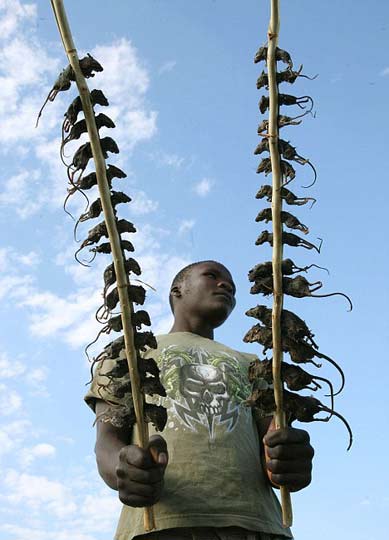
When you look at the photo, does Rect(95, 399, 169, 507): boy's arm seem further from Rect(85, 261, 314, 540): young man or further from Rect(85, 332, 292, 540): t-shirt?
Rect(85, 332, 292, 540): t-shirt

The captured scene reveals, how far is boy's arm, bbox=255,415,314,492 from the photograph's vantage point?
328 cm

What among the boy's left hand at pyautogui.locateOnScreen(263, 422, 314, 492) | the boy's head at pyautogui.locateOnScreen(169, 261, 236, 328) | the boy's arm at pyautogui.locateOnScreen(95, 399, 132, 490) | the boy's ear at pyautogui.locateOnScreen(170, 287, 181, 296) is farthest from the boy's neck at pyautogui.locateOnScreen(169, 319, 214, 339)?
the boy's left hand at pyautogui.locateOnScreen(263, 422, 314, 492)

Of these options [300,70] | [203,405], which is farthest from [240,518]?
[300,70]

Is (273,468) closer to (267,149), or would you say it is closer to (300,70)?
(267,149)

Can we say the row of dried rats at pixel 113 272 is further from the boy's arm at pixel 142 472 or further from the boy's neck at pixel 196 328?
the boy's neck at pixel 196 328

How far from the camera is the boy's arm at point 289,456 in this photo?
10.8 feet

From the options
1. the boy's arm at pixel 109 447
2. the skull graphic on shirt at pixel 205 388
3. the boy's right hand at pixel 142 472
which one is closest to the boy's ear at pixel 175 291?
the skull graphic on shirt at pixel 205 388

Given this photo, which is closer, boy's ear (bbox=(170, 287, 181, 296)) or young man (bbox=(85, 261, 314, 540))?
young man (bbox=(85, 261, 314, 540))

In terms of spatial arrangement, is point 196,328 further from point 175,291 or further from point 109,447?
point 109,447

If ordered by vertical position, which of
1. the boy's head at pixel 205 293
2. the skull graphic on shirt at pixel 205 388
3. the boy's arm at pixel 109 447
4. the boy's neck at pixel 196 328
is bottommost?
the boy's arm at pixel 109 447

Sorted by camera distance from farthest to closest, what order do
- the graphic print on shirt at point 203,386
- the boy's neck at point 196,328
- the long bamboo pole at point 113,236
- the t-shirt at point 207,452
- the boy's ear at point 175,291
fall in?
the boy's ear at point 175,291 < the boy's neck at point 196,328 < the graphic print on shirt at point 203,386 < the t-shirt at point 207,452 < the long bamboo pole at point 113,236

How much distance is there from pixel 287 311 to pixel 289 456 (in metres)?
0.66

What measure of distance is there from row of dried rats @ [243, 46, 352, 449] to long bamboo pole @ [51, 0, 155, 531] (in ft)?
1.59

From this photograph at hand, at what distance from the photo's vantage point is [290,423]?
3348mm
